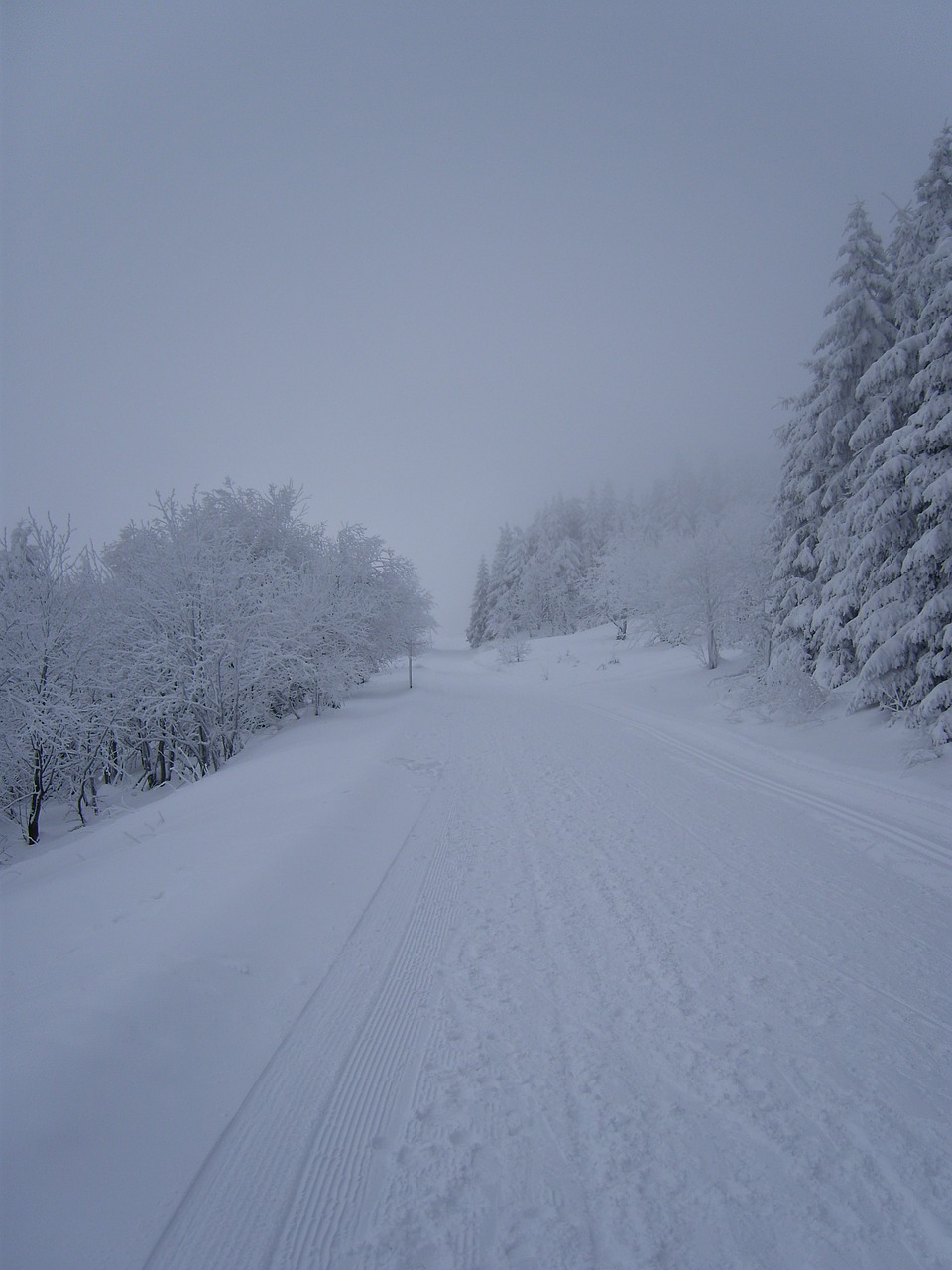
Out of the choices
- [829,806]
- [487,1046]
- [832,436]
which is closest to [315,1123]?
[487,1046]

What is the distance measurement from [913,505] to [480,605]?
177 ft

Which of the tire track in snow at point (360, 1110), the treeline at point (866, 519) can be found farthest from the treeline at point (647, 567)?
the tire track in snow at point (360, 1110)

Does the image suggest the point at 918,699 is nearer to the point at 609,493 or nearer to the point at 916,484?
the point at 916,484

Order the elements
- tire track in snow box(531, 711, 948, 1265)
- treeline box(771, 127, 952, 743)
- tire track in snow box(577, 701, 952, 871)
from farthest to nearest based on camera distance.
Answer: treeline box(771, 127, 952, 743) → tire track in snow box(577, 701, 952, 871) → tire track in snow box(531, 711, 948, 1265)

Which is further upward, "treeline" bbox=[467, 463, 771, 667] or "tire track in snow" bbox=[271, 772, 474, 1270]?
"treeline" bbox=[467, 463, 771, 667]

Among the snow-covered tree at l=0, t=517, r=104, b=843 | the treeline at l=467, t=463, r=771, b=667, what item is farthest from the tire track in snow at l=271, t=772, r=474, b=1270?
the treeline at l=467, t=463, r=771, b=667

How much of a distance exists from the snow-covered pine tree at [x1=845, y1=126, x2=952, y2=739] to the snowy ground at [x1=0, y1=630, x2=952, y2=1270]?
3.27 meters

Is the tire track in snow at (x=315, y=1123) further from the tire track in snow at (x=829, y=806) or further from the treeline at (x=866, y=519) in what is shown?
the treeline at (x=866, y=519)

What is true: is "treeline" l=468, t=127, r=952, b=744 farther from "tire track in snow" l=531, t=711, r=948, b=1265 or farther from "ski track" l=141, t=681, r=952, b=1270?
"tire track in snow" l=531, t=711, r=948, b=1265

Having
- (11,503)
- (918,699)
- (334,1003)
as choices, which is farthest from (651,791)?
(11,503)

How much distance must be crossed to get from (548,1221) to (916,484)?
10.9 metres

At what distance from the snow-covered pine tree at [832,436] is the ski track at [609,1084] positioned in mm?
8428

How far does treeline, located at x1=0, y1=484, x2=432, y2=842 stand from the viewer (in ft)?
35.9

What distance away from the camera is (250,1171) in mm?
2227
